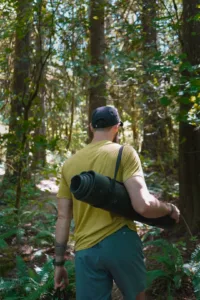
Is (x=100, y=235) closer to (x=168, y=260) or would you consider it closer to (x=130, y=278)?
(x=130, y=278)

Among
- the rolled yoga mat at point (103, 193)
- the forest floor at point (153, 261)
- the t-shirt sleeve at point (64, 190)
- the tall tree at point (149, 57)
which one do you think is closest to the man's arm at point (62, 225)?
the t-shirt sleeve at point (64, 190)

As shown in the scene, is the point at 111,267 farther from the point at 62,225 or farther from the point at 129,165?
the point at 129,165

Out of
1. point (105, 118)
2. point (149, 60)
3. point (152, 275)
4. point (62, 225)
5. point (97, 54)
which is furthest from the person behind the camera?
point (97, 54)

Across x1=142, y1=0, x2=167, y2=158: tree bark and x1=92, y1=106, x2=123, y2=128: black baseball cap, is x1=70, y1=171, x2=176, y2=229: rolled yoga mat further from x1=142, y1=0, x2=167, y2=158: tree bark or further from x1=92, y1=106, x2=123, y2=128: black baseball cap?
x1=142, y1=0, x2=167, y2=158: tree bark

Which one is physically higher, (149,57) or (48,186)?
(149,57)

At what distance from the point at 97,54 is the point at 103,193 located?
8424 millimetres

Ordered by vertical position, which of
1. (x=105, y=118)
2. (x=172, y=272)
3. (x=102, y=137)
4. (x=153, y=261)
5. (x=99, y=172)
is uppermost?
(x=105, y=118)

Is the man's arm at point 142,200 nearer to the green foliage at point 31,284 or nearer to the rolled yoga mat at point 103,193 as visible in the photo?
the rolled yoga mat at point 103,193

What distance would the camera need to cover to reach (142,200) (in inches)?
113

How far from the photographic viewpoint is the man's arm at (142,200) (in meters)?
2.88

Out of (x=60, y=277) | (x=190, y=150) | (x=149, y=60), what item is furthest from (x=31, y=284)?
(x=149, y=60)

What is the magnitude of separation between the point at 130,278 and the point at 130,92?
854 cm

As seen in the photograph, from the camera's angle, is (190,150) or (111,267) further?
(190,150)

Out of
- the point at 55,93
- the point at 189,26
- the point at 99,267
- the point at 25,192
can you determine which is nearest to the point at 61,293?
the point at 99,267
